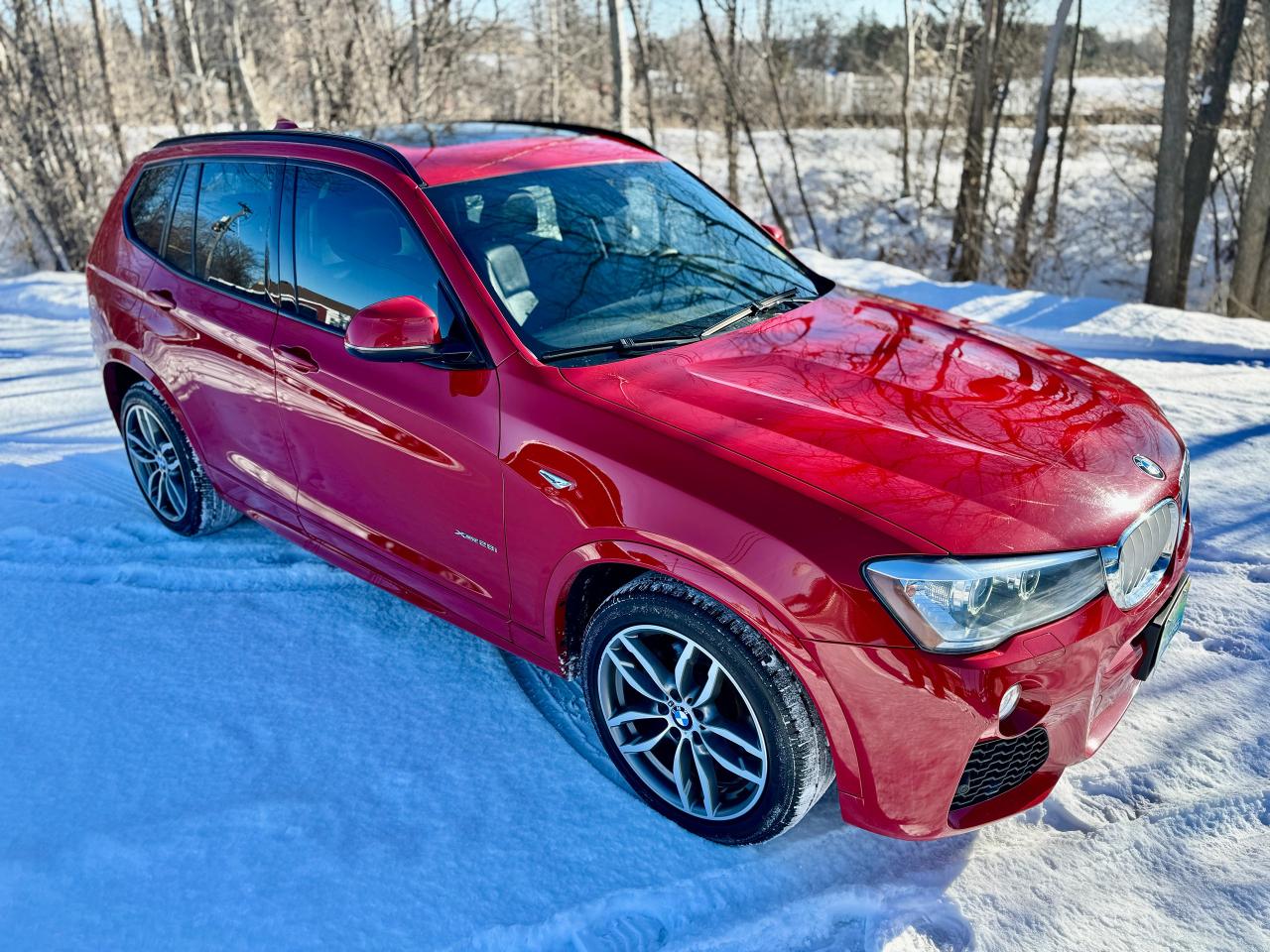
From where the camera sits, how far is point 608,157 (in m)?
3.66

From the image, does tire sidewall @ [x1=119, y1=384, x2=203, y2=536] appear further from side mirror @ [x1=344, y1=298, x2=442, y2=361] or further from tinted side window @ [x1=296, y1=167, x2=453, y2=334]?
side mirror @ [x1=344, y1=298, x2=442, y2=361]

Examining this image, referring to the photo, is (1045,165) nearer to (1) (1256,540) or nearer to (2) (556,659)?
(1) (1256,540)

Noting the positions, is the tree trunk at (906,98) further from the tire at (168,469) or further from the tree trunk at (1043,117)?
the tire at (168,469)

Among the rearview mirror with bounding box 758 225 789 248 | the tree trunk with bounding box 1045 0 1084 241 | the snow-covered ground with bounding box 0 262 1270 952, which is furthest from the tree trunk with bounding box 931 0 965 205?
the snow-covered ground with bounding box 0 262 1270 952

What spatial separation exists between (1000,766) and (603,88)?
27.6 meters

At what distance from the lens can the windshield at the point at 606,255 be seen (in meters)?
2.92

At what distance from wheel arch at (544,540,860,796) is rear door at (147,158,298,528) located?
57.8 inches

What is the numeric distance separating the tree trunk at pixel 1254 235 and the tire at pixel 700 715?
11.3 meters

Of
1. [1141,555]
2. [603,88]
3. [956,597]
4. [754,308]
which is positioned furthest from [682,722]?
[603,88]

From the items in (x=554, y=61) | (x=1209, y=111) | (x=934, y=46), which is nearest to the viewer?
(x=1209, y=111)

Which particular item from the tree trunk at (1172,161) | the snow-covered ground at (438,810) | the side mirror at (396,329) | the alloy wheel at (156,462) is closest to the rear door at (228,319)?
the alloy wheel at (156,462)

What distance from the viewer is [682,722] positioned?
254cm

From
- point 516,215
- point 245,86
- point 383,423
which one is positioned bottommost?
point 383,423

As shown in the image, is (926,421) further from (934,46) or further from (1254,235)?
(934,46)
